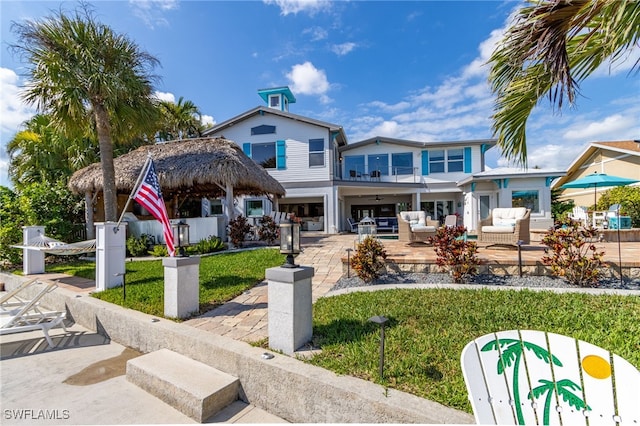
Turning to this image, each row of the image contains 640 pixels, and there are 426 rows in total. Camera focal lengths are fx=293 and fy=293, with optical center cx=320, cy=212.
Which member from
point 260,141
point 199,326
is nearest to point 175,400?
point 199,326

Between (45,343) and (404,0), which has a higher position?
(404,0)

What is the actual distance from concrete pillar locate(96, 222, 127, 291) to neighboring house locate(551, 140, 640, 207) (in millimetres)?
18244

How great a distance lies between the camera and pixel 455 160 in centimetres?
1684

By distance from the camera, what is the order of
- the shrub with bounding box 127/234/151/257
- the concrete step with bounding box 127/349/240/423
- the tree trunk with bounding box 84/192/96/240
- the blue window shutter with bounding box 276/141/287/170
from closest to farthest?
the concrete step with bounding box 127/349/240/423, the shrub with bounding box 127/234/151/257, the tree trunk with bounding box 84/192/96/240, the blue window shutter with bounding box 276/141/287/170

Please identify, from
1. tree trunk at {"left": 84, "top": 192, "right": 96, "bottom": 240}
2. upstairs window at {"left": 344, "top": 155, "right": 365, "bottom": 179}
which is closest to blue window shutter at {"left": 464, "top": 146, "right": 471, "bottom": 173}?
upstairs window at {"left": 344, "top": 155, "right": 365, "bottom": 179}

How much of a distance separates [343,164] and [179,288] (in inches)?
607

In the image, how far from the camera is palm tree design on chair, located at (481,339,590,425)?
1.52 m

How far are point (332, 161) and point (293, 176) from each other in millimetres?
2316

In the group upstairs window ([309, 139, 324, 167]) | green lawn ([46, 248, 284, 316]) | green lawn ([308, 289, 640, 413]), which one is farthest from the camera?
upstairs window ([309, 139, 324, 167])

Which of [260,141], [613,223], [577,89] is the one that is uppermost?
[260,141]

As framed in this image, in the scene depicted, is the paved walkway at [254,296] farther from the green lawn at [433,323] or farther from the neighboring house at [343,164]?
the neighboring house at [343,164]

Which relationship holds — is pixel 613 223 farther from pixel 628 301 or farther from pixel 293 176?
pixel 293 176

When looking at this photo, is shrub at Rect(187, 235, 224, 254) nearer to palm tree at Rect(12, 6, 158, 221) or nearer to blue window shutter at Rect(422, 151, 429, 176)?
palm tree at Rect(12, 6, 158, 221)

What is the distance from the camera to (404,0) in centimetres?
652
